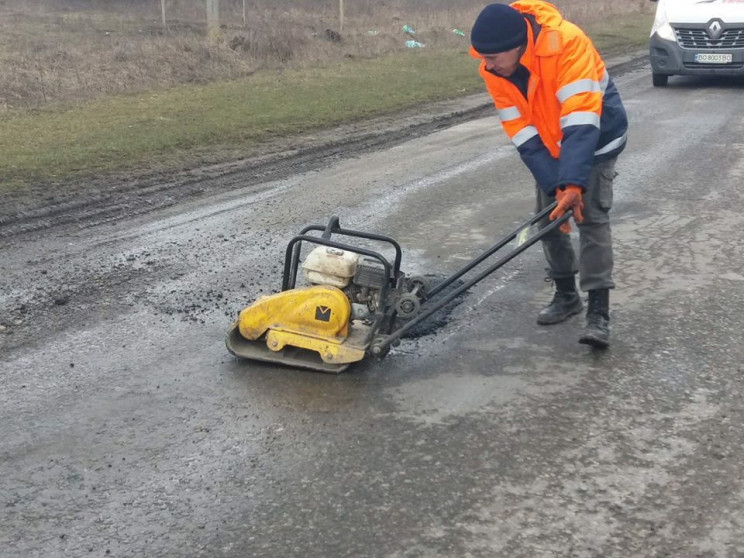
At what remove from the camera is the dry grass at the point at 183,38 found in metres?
15.8

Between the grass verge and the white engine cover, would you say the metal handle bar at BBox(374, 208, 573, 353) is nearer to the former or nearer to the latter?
the white engine cover

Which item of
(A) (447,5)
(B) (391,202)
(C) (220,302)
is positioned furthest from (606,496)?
(A) (447,5)

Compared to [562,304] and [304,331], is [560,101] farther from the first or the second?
[304,331]

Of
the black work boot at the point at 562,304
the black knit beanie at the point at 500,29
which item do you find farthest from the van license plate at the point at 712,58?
the black knit beanie at the point at 500,29

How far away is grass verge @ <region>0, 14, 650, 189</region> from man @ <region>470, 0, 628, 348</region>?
567cm

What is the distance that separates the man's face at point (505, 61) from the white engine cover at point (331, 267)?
116 centimetres

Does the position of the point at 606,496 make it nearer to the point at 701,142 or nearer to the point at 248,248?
the point at 248,248

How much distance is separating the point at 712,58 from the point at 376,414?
12376 mm

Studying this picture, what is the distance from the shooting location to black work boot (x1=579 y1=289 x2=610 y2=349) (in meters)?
4.88

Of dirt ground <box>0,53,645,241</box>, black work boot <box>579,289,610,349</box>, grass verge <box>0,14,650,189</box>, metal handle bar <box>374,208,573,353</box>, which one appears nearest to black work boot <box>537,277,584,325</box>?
black work boot <box>579,289,610,349</box>

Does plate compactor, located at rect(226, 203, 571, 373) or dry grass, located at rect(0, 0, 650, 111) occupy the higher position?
plate compactor, located at rect(226, 203, 571, 373)

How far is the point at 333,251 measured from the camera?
4742 mm

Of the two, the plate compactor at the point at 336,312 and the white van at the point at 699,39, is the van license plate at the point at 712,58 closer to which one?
the white van at the point at 699,39

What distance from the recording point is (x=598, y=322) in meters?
4.95
